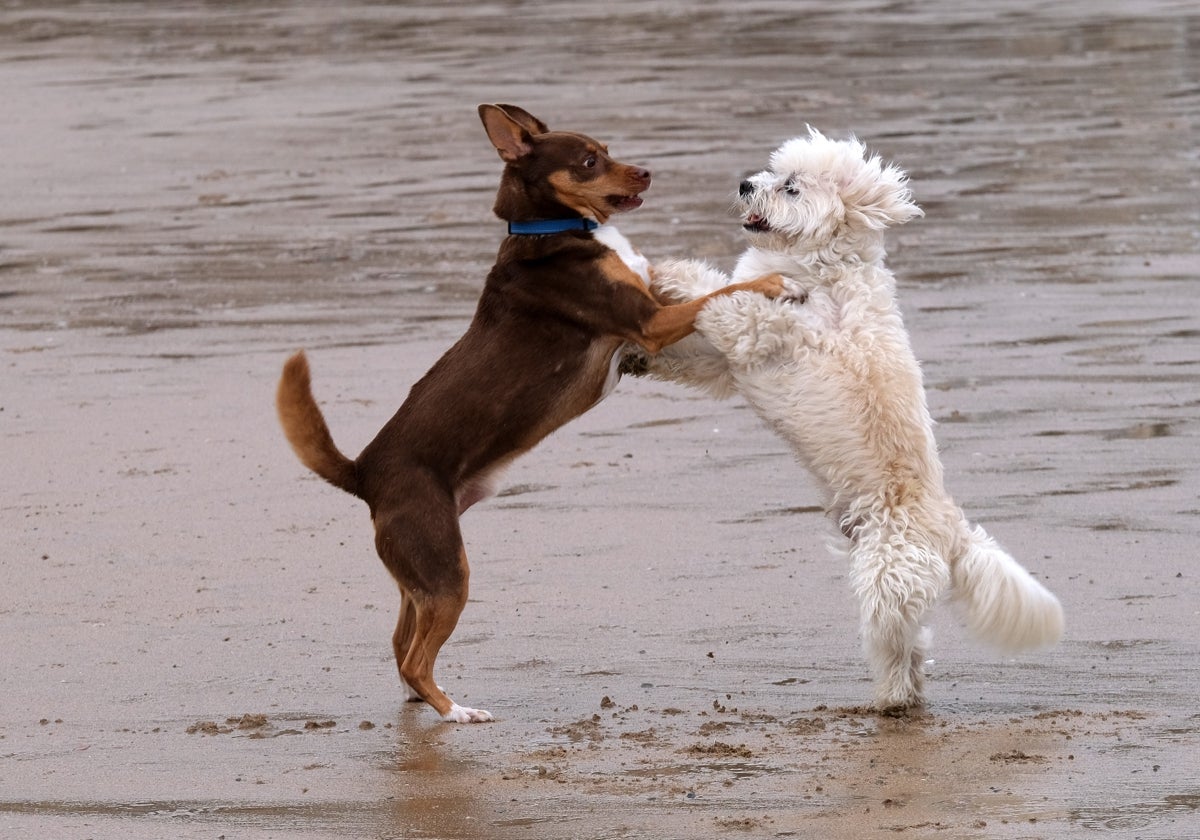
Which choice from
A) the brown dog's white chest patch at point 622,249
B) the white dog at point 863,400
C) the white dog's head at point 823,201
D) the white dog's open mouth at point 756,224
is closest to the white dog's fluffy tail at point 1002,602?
the white dog at point 863,400

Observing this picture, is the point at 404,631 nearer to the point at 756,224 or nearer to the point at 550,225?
the point at 550,225

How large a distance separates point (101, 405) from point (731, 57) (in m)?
13.5

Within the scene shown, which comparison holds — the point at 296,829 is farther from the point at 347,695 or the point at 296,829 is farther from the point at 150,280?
the point at 150,280

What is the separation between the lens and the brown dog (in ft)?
20.0

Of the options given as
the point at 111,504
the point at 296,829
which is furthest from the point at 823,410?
the point at 111,504

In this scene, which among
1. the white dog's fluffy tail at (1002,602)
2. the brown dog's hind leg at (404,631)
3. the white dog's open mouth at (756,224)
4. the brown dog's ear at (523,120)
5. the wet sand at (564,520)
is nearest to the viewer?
the wet sand at (564,520)

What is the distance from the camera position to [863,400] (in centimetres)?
607

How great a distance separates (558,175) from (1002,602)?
6.27ft

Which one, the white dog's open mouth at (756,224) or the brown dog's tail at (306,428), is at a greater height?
the white dog's open mouth at (756,224)

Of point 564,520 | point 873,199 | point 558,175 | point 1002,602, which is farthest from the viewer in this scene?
point 564,520

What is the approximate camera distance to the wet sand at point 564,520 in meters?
5.45

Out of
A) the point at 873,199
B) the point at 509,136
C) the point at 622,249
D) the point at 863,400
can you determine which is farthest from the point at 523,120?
the point at 863,400

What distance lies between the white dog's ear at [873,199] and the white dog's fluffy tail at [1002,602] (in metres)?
1.03

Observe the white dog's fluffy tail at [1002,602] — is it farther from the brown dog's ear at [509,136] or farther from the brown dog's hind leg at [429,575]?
the brown dog's ear at [509,136]
